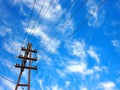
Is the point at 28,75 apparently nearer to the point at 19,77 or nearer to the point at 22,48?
the point at 19,77

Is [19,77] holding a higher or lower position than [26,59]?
lower

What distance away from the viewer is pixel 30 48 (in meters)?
31.8

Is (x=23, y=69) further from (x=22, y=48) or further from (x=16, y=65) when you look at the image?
(x=22, y=48)

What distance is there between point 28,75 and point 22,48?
12.7 feet

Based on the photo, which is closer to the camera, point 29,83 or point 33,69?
point 29,83

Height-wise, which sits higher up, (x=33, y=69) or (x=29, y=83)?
(x=33, y=69)

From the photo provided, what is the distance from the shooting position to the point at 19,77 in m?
28.5

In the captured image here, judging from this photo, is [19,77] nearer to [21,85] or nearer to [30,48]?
[21,85]

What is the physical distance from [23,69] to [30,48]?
10.3 feet

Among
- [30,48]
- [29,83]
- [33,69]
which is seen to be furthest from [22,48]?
[29,83]

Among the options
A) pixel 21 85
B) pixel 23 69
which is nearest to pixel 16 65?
pixel 23 69

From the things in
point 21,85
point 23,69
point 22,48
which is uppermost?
point 22,48

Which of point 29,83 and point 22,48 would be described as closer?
point 29,83

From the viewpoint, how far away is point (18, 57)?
30297 mm
